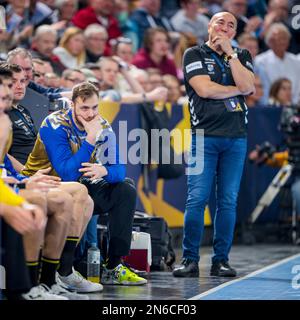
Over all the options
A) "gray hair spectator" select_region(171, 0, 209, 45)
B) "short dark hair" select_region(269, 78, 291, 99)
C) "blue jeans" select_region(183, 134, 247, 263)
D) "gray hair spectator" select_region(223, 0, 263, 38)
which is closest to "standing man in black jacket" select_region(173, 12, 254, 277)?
"blue jeans" select_region(183, 134, 247, 263)

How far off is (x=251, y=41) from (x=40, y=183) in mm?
7964

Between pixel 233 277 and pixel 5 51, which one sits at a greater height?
pixel 5 51

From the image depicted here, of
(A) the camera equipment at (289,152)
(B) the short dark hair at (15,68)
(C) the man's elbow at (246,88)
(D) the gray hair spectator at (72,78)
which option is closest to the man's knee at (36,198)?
(B) the short dark hair at (15,68)

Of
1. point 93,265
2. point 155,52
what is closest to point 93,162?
point 93,265

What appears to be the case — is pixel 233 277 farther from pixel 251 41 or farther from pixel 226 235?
pixel 251 41

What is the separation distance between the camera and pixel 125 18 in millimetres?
14711

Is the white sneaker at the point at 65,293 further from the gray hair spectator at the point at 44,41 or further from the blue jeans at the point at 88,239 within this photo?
the gray hair spectator at the point at 44,41

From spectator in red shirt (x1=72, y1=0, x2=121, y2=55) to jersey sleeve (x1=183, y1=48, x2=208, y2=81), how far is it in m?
4.66

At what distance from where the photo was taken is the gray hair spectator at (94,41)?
12.6 metres

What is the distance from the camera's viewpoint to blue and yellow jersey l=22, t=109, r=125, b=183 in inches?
296

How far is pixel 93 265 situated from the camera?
312 inches

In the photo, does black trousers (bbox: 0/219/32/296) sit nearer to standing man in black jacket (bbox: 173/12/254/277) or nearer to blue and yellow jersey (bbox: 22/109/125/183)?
blue and yellow jersey (bbox: 22/109/125/183)
